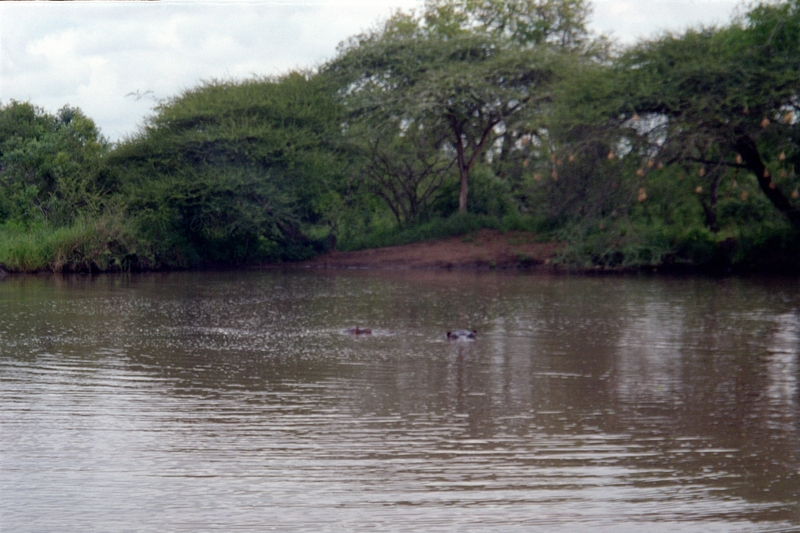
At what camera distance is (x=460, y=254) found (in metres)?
26.1

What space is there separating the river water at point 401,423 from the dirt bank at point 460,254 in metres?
12.4

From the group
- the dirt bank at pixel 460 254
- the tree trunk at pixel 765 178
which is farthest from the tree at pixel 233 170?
the tree trunk at pixel 765 178

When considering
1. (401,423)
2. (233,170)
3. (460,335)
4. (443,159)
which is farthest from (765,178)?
(401,423)

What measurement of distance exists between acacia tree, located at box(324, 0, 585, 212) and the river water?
15472 millimetres

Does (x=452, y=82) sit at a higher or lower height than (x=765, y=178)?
higher

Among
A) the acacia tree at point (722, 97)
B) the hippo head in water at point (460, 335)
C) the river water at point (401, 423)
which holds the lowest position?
the river water at point (401, 423)

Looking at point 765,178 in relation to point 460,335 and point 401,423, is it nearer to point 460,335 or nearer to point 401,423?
point 460,335

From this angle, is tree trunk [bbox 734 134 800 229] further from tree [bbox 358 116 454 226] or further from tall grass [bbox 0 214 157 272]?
tall grass [bbox 0 214 157 272]

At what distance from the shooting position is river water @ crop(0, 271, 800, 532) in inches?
177

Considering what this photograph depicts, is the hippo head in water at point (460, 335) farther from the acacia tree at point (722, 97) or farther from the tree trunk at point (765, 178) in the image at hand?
the tree trunk at point (765, 178)

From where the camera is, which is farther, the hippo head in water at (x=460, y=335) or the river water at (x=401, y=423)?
the hippo head in water at (x=460, y=335)

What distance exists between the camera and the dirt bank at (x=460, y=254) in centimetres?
2527

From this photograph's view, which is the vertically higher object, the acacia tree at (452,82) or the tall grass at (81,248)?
the acacia tree at (452,82)

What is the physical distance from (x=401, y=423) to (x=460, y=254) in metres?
20.0
